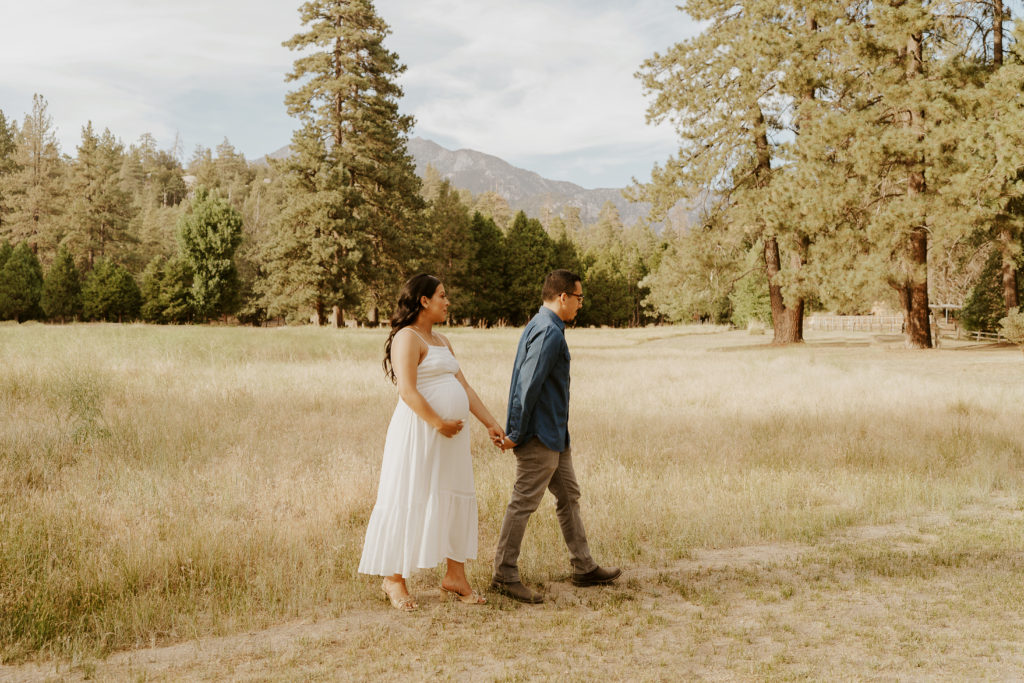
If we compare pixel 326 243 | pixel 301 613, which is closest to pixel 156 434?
pixel 301 613

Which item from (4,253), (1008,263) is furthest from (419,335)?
(4,253)

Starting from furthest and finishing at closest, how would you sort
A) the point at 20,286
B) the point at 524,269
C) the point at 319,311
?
the point at 524,269, the point at 20,286, the point at 319,311

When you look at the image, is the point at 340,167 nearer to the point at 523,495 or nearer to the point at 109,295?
the point at 109,295

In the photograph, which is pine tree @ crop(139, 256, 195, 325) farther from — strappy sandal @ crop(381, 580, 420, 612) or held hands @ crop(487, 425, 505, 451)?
held hands @ crop(487, 425, 505, 451)

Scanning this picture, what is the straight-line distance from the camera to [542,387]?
493cm

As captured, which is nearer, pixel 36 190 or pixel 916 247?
pixel 916 247

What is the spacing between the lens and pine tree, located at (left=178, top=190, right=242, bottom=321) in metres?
52.7

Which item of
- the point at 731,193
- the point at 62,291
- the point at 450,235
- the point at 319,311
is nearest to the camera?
the point at 731,193

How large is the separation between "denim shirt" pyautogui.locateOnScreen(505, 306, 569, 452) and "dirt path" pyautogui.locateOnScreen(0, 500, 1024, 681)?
46.9 inches

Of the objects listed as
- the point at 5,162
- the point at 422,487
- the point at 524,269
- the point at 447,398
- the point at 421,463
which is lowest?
the point at 422,487

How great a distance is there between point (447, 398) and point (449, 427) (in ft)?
0.64

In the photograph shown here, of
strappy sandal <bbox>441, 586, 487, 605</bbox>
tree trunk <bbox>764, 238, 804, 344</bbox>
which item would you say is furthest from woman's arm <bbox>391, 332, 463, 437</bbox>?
tree trunk <bbox>764, 238, 804, 344</bbox>

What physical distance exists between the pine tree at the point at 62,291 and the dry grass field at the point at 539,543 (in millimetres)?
41808

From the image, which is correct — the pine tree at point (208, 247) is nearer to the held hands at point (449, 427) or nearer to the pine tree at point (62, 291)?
the pine tree at point (62, 291)
